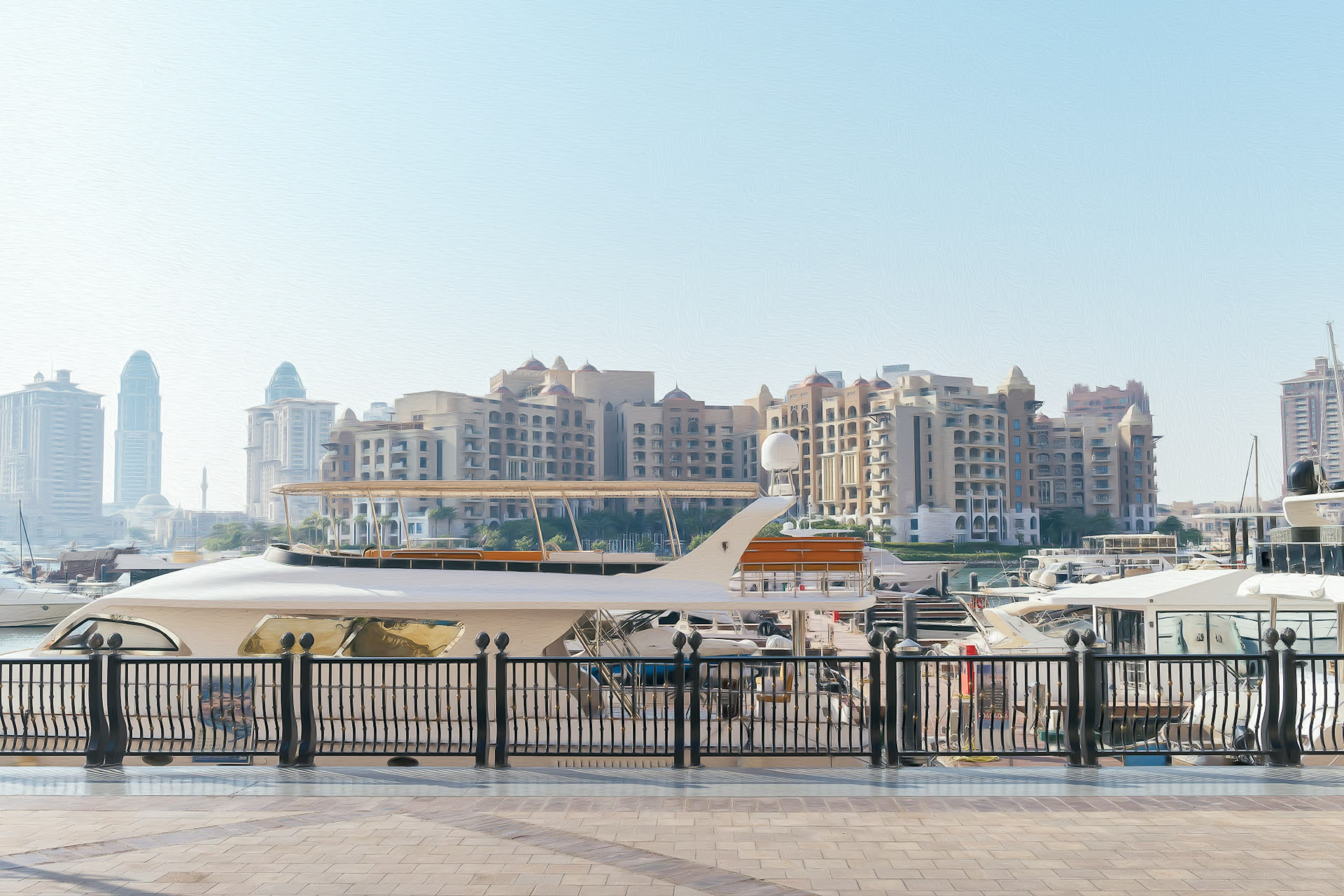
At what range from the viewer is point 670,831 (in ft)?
24.1

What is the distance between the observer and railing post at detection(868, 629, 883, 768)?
30.5 ft

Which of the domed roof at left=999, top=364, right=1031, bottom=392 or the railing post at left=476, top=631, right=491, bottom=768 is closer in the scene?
the railing post at left=476, top=631, right=491, bottom=768

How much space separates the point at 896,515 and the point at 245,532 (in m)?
94.8

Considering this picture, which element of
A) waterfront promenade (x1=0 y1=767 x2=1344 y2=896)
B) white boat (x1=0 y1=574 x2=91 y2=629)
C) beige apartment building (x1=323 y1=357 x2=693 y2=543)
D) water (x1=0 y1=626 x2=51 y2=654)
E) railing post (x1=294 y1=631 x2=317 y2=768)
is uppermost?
beige apartment building (x1=323 y1=357 x2=693 y2=543)

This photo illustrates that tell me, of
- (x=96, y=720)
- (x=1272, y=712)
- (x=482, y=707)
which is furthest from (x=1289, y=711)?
(x=96, y=720)

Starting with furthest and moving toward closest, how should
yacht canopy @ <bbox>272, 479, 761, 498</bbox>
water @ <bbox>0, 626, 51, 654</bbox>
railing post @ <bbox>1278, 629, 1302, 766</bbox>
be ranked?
water @ <bbox>0, 626, 51, 654</bbox>
yacht canopy @ <bbox>272, 479, 761, 498</bbox>
railing post @ <bbox>1278, 629, 1302, 766</bbox>

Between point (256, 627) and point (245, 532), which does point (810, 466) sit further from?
point (256, 627)

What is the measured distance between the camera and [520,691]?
1577cm

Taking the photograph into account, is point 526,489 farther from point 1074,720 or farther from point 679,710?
point 1074,720

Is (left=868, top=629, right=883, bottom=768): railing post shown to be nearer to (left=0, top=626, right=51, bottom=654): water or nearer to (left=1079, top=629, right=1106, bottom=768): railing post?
(left=1079, top=629, right=1106, bottom=768): railing post

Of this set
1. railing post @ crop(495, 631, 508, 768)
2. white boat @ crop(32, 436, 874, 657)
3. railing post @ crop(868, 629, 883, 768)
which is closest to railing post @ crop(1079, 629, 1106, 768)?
railing post @ crop(868, 629, 883, 768)

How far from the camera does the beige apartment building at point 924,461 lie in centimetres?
10981

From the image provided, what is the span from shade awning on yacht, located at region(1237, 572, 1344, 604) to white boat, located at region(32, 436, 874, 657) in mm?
8377

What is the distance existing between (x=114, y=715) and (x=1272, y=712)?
10533 mm
